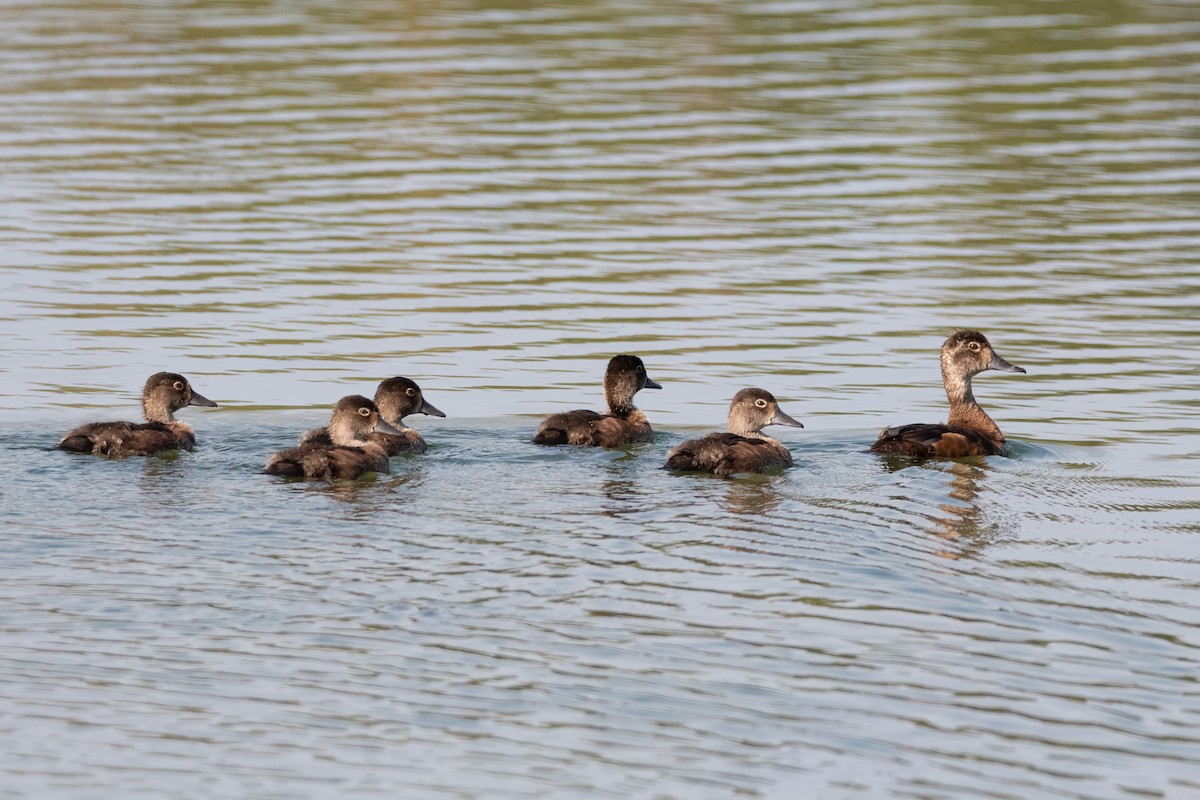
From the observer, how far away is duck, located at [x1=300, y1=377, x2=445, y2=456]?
42.5 ft

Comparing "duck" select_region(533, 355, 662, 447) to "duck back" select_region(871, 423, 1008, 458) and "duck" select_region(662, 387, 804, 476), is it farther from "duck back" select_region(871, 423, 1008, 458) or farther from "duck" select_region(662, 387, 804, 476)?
"duck back" select_region(871, 423, 1008, 458)

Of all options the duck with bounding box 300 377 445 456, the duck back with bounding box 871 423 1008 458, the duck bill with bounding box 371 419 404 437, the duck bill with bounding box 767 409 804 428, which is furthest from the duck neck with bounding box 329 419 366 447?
the duck back with bounding box 871 423 1008 458

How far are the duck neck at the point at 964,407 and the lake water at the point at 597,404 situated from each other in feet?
1.23

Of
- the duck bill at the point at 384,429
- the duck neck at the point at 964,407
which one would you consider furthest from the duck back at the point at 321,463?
the duck neck at the point at 964,407

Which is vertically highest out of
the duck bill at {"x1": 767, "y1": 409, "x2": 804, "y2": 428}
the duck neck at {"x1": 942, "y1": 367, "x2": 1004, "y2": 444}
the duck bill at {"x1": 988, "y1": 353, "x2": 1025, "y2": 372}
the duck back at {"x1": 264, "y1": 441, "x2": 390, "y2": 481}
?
the duck bill at {"x1": 988, "y1": 353, "x2": 1025, "y2": 372}

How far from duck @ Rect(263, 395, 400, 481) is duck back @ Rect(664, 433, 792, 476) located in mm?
1727

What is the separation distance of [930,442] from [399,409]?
10.7 feet

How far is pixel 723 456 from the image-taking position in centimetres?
1220

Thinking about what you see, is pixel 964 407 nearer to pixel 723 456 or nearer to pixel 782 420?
pixel 782 420

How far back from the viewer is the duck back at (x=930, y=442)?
1260 cm

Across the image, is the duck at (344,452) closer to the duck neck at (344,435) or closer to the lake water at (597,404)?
the duck neck at (344,435)

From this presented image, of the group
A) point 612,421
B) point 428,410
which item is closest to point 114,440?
point 428,410

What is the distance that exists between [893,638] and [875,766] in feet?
4.71

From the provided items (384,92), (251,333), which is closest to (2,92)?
(384,92)
